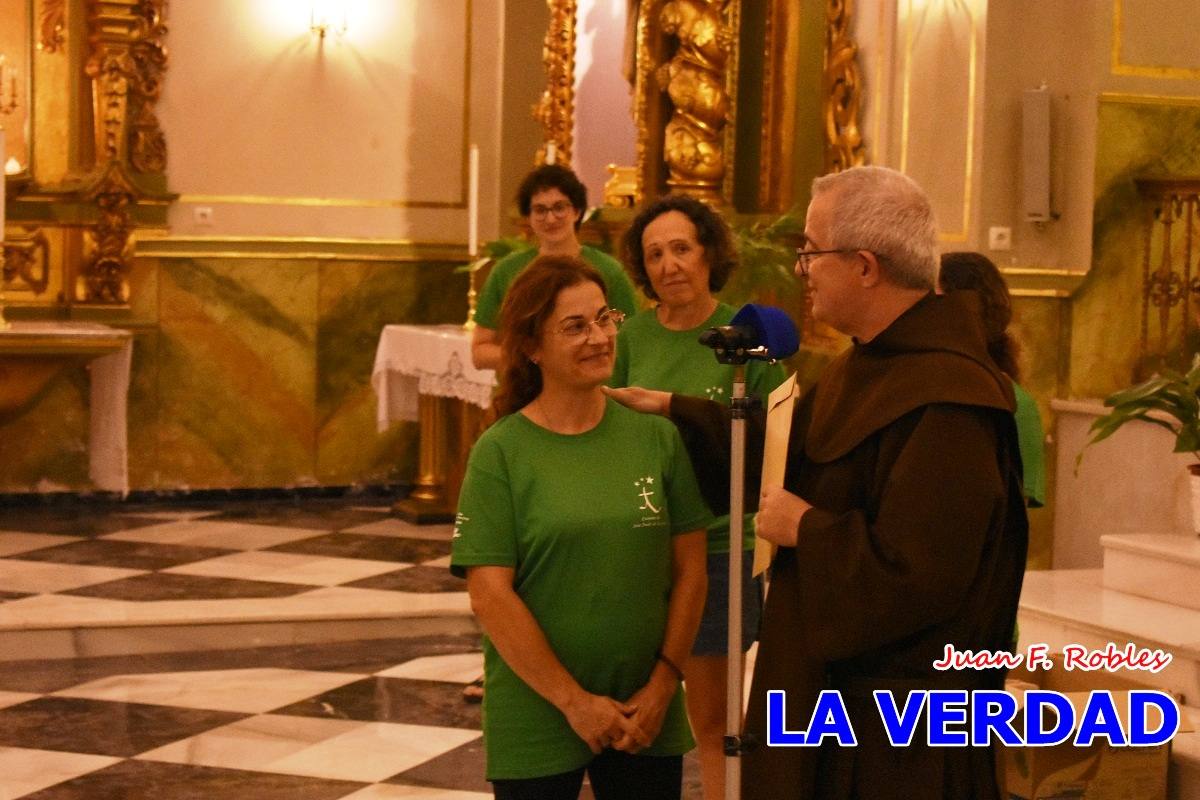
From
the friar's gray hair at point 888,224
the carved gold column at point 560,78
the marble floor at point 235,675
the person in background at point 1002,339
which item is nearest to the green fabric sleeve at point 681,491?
the friar's gray hair at point 888,224

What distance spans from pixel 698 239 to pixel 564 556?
1.19 meters

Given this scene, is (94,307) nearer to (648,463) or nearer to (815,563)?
(648,463)

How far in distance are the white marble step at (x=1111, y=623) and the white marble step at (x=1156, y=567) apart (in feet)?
0.10

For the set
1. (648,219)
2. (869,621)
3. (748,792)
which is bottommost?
(748,792)

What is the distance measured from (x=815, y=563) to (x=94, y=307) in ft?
24.3

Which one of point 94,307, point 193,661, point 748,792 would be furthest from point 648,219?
point 94,307

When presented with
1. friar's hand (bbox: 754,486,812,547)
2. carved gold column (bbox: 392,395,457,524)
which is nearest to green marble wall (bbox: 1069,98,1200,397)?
carved gold column (bbox: 392,395,457,524)

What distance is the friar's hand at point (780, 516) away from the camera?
2398 millimetres

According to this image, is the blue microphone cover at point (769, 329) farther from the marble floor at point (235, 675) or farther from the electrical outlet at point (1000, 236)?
the electrical outlet at point (1000, 236)

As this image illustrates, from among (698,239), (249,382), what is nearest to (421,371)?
(249,382)

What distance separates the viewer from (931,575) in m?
2.29

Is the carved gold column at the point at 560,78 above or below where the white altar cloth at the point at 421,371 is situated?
above

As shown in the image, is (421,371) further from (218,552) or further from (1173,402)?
(1173,402)

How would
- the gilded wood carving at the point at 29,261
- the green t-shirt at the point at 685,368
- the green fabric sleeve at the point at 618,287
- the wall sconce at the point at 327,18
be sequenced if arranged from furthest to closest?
1. the wall sconce at the point at 327,18
2. the gilded wood carving at the point at 29,261
3. the green fabric sleeve at the point at 618,287
4. the green t-shirt at the point at 685,368
